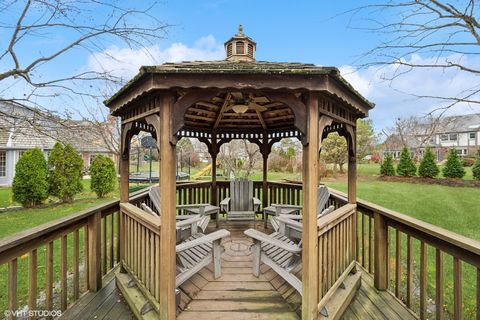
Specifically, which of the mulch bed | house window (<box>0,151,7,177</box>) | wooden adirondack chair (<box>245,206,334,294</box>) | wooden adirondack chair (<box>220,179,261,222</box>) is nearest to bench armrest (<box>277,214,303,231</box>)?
wooden adirondack chair (<box>245,206,334,294</box>)

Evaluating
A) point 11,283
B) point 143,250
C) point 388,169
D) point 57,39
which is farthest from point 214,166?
point 388,169

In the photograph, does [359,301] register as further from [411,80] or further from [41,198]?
[41,198]

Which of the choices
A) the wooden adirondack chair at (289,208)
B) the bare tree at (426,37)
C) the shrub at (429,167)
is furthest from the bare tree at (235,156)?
the shrub at (429,167)

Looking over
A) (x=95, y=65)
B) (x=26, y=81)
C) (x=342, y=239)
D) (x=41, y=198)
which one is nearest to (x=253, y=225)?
(x=342, y=239)

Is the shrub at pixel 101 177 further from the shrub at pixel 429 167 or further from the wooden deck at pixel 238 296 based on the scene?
the shrub at pixel 429 167

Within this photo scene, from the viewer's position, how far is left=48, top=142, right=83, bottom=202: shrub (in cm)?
1077

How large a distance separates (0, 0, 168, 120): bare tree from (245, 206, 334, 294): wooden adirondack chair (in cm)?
495

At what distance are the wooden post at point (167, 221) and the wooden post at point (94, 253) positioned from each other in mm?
1248

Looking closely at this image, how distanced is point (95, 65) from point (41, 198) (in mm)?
7650

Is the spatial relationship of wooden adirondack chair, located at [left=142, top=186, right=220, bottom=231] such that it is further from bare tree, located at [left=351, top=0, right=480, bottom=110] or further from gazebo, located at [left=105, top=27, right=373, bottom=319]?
bare tree, located at [left=351, top=0, right=480, bottom=110]

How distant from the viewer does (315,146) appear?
2.43 meters

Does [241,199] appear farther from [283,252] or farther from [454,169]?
[454,169]

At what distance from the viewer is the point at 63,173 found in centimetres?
1092

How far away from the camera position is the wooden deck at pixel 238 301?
2.65 metres
